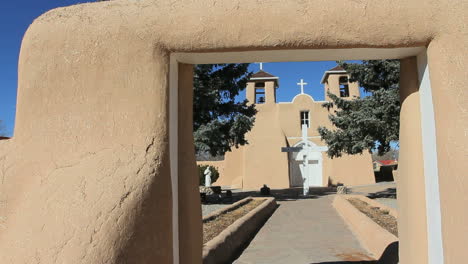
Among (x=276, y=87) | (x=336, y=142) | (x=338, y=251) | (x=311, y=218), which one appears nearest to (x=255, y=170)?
(x=276, y=87)

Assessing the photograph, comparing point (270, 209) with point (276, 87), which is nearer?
point (270, 209)

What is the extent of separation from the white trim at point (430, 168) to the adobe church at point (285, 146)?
70.4 ft

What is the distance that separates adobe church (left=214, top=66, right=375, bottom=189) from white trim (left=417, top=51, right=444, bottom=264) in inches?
845

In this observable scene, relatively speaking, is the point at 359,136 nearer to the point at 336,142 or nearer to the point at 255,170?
the point at 336,142

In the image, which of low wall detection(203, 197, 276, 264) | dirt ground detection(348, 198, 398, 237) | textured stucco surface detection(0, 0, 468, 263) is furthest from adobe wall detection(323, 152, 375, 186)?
textured stucco surface detection(0, 0, 468, 263)

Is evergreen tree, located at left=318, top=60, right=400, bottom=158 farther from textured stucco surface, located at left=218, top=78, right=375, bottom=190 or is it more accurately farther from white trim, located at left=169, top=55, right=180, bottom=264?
white trim, located at left=169, top=55, right=180, bottom=264

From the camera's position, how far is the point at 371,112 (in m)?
14.1

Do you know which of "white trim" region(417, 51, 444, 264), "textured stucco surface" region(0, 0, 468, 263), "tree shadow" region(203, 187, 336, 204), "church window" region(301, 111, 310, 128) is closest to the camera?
"textured stucco surface" region(0, 0, 468, 263)

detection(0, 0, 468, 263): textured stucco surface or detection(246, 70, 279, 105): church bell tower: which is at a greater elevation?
detection(246, 70, 279, 105): church bell tower

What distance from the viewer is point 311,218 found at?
481 inches

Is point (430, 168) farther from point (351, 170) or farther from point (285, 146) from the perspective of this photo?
point (351, 170)

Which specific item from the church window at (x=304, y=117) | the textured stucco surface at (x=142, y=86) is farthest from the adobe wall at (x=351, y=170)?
the textured stucco surface at (x=142, y=86)

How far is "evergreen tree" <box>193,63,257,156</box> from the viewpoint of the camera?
Result: 15.2 meters

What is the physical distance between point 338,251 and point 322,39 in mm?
5217
